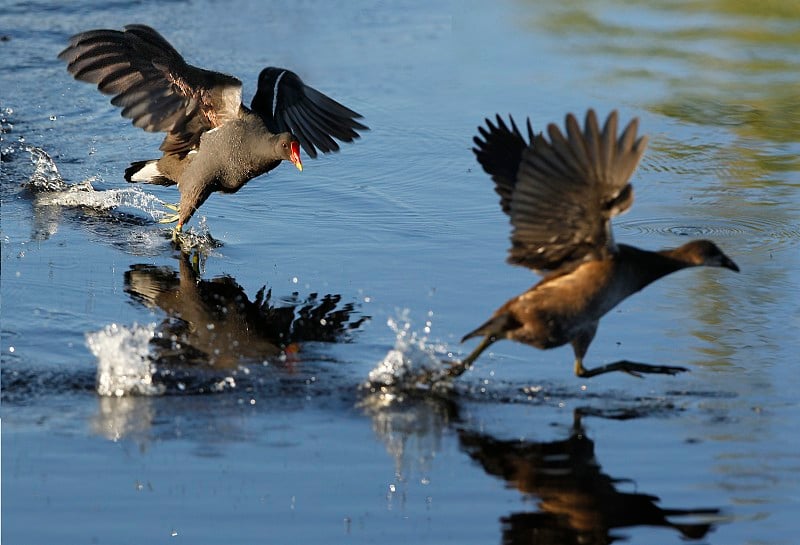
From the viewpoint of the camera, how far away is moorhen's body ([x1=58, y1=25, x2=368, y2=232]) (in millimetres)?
8352

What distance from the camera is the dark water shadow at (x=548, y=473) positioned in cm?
491

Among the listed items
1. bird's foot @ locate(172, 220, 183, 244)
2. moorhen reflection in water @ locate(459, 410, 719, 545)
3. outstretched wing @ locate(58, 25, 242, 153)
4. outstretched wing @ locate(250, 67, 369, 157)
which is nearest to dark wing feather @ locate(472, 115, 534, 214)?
moorhen reflection in water @ locate(459, 410, 719, 545)

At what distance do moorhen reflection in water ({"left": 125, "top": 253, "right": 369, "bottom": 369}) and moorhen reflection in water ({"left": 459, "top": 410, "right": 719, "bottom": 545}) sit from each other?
4.62 ft

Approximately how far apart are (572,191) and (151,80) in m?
3.74

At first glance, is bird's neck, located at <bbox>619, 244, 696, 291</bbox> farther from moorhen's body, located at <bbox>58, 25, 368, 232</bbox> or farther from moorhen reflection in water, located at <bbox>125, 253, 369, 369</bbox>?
moorhen's body, located at <bbox>58, 25, 368, 232</bbox>

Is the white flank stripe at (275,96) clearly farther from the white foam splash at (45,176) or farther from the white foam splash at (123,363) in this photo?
the white foam splash at (123,363)

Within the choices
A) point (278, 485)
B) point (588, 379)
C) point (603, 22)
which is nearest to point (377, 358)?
point (588, 379)

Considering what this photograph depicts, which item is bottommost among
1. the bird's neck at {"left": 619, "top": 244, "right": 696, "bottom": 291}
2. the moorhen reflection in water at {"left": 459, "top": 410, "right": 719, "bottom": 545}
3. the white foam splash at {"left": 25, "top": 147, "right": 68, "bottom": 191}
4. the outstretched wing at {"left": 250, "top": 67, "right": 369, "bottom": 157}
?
the moorhen reflection in water at {"left": 459, "top": 410, "right": 719, "bottom": 545}

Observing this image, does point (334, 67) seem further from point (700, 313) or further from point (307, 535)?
point (307, 535)

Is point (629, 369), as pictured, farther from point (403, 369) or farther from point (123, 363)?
point (123, 363)

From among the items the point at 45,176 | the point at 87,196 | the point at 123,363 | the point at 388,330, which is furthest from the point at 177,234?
the point at 123,363

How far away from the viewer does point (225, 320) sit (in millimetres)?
7176

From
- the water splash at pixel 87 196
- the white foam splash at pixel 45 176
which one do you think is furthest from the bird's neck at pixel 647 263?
the white foam splash at pixel 45 176

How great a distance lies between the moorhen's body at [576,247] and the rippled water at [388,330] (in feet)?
1.13
